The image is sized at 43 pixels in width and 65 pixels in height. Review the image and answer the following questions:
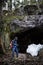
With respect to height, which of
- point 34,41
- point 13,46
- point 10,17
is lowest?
point 34,41

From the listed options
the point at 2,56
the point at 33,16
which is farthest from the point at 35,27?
the point at 2,56

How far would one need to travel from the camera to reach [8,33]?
18.8 metres

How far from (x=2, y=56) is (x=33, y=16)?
15.6 ft

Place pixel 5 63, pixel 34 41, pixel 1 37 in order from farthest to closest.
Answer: pixel 34 41, pixel 1 37, pixel 5 63

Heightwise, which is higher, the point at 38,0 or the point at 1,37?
the point at 38,0

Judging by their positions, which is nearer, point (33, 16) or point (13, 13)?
point (33, 16)

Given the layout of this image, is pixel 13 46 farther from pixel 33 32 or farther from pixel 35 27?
pixel 33 32

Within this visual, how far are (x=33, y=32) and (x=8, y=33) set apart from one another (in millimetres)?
2953

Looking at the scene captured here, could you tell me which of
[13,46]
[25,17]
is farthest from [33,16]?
[13,46]

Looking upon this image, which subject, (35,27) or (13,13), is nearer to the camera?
(35,27)

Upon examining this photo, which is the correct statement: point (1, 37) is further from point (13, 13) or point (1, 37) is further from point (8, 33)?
point (13, 13)

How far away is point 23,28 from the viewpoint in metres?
18.5

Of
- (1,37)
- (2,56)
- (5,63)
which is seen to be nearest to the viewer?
(5,63)

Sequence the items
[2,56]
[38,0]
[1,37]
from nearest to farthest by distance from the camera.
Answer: [2,56] < [1,37] < [38,0]
